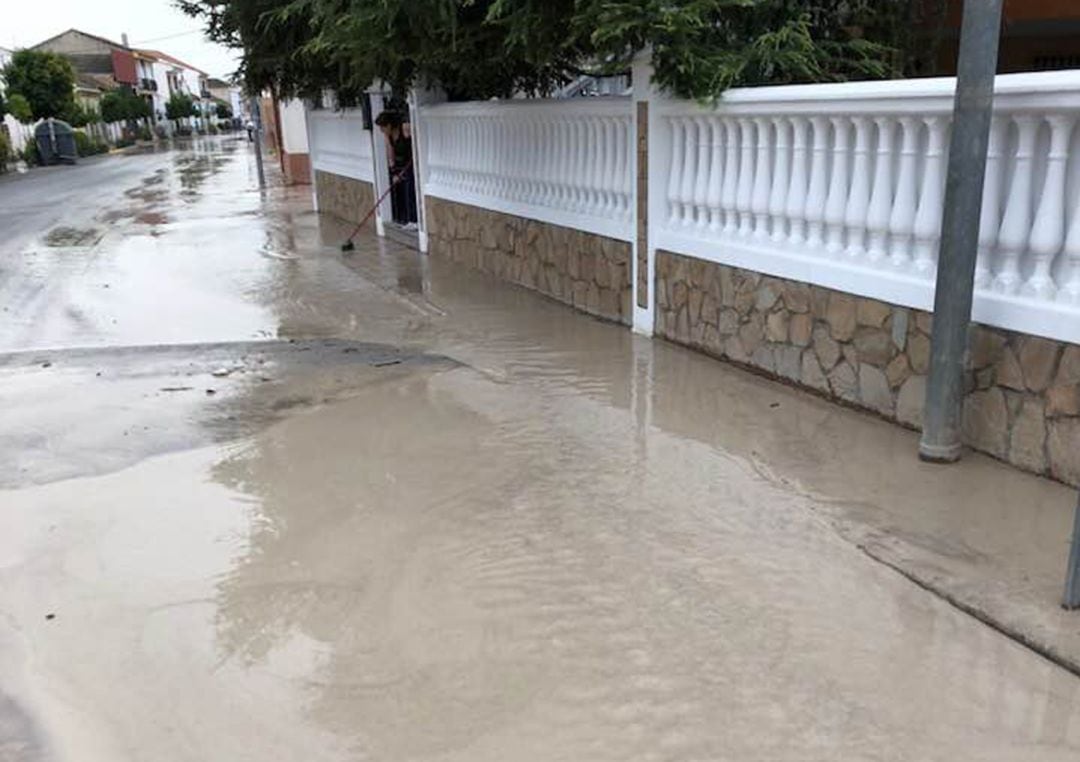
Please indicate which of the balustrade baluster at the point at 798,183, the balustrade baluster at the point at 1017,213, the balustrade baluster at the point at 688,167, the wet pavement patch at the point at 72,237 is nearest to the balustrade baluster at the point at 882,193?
the balustrade baluster at the point at 798,183

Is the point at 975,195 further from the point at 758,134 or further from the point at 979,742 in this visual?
the point at 979,742

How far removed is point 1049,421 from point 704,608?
187 cm

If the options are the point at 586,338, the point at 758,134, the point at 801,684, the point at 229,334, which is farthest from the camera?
the point at 229,334

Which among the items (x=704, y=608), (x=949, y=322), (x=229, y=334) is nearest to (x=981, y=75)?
(x=949, y=322)

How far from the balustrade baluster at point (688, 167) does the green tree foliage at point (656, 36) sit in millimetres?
299

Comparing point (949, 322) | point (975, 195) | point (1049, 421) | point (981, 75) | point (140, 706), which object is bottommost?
point (140, 706)

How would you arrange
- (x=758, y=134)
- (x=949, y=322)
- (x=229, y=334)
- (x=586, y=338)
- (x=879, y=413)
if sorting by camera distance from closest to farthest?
1. (x=949, y=322)
2. (x=879, y=413)
3. (x=758, y=134)
4. (x=586, y=338)
5. (x=229, y=334)

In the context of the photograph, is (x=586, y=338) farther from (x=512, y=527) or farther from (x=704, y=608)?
(x=704, y=608)

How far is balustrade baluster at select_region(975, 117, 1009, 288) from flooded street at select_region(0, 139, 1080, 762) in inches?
35.0

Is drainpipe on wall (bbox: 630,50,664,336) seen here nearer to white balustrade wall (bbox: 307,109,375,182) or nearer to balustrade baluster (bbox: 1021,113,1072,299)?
balustrade baluster (bbox: 1021,113,1072,299)

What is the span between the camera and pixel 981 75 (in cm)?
389

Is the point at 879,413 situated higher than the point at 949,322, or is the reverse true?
the point at 949,322

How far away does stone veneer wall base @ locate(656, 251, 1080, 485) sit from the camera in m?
4.05

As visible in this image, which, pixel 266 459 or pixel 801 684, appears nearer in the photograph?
pixel 801 684
